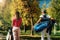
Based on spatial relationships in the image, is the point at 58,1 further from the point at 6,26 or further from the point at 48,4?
the point at 6,26

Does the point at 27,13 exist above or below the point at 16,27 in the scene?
above

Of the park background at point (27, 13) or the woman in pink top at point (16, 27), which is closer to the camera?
the woman in pink top at point (16, 27)

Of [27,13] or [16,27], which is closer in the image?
[16,27]

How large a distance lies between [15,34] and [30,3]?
891cm

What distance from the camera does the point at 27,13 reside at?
18250 mm

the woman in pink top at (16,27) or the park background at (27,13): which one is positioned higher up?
the park background at (27,13)

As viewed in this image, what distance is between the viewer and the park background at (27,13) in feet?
55.4

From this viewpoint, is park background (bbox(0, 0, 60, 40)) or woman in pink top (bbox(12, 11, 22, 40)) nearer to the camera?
woman in pink top (bbox(12, 11, 22, 40))

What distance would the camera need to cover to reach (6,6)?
17531 mm

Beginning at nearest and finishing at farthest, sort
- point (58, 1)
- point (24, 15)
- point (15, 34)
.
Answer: point (15, 34) < point (24, 15) < point (58, 1)

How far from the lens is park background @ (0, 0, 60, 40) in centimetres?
1688

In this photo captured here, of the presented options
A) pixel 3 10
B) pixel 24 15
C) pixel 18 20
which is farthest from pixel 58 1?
pixel 18 20

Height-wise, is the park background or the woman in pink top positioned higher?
the park background

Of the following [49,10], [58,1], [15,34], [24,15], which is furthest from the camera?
[58,1]
